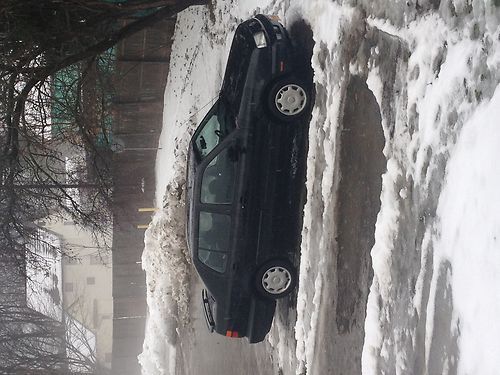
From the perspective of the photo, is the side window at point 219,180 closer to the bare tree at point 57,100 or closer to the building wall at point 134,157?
A: the bare tree at point 57,100

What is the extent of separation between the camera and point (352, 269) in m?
4.70

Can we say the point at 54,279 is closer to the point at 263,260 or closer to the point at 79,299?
the point at 79,299

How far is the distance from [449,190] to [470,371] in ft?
2.93

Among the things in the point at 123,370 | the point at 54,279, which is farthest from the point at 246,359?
the point at 54,279

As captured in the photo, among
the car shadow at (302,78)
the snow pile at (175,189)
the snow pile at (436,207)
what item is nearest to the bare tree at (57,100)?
the snow pile at (175,189)

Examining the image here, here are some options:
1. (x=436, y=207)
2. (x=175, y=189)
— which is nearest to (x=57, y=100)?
(x=175, y=189)

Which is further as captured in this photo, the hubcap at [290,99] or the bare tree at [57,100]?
the bare tree at [57,100]

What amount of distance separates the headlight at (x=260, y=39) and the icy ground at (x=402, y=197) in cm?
46

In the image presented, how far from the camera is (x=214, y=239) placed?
5.80 m

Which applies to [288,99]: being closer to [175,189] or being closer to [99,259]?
[175,189]

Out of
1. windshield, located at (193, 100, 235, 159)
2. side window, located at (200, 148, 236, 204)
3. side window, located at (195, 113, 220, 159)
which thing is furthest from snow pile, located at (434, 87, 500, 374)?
side window, located at (195, 113, 220, 159)

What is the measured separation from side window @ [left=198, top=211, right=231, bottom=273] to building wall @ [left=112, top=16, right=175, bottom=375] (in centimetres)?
528

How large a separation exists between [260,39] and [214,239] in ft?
6.30

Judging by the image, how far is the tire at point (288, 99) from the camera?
17.6ft
